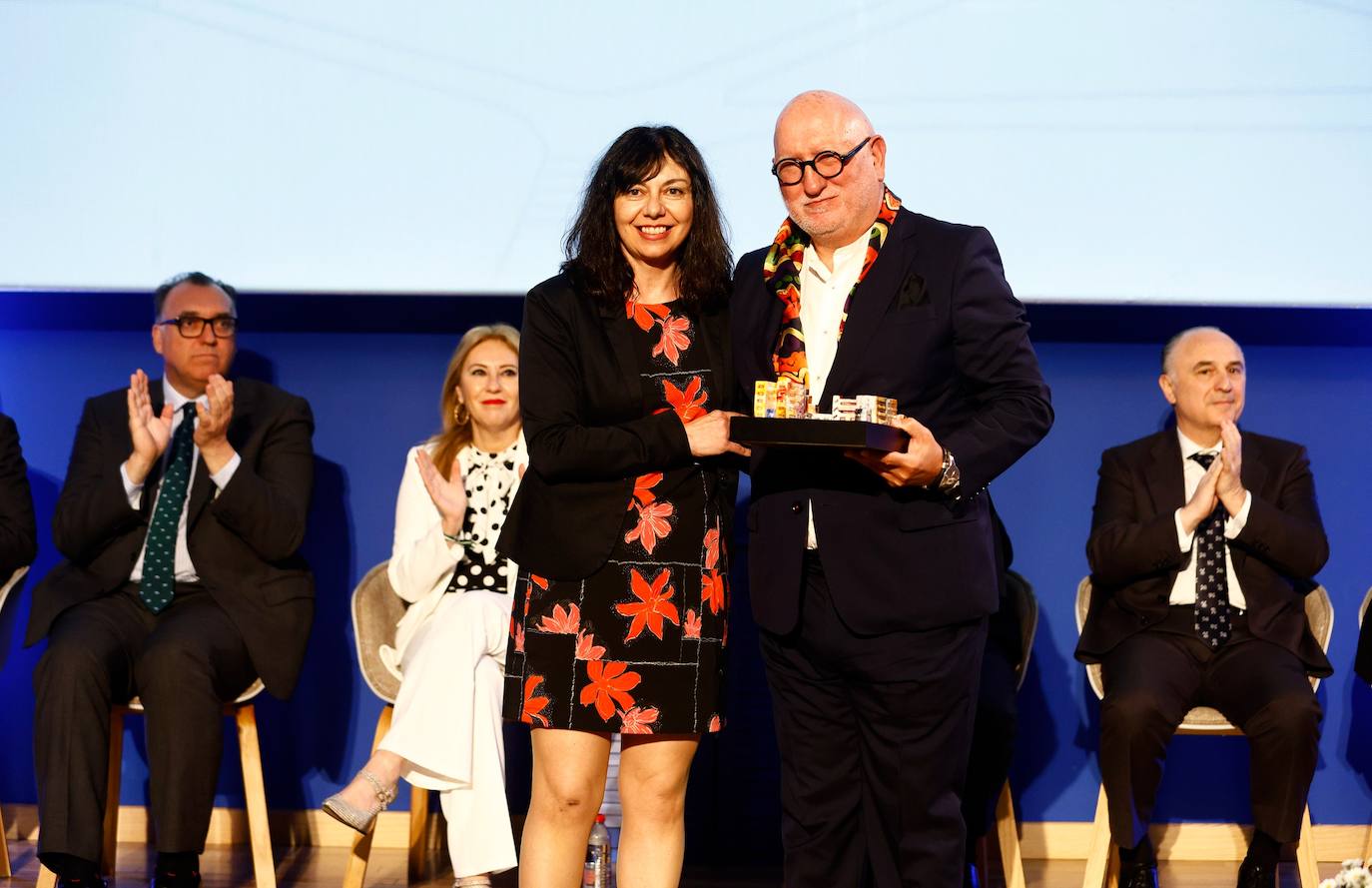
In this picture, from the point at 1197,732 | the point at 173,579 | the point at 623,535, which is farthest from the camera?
the point at 173,579

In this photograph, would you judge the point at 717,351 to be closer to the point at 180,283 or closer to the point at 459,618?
the point at 459,618

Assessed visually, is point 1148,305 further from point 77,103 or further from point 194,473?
point 77,103

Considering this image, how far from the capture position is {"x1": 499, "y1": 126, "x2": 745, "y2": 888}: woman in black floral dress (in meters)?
2.60

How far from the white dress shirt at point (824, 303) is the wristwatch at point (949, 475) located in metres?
0.24

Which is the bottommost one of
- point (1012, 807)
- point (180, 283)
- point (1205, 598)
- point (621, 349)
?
point (1012, 807)

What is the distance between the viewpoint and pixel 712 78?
13.9 ft

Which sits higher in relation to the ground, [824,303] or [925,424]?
[824,303]

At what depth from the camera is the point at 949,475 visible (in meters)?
2.27

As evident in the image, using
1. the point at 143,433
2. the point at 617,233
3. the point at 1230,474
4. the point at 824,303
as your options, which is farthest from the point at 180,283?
the point at 1230,474

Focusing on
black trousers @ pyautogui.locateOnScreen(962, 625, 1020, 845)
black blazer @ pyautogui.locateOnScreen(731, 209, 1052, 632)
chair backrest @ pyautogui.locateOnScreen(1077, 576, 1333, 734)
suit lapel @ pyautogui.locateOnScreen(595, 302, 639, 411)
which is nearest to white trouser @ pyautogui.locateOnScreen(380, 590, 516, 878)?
black trousers @ pyautogui.locateOnScreen(962, 625, 1020, 845)

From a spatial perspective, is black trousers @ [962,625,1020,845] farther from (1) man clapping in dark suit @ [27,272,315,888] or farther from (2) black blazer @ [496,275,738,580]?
(1) man clapping in dark suit @ [27,272,315,888]

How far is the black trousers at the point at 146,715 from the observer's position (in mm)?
3471

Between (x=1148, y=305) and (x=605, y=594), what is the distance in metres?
2.25

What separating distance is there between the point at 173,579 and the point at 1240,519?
9.25 ft
